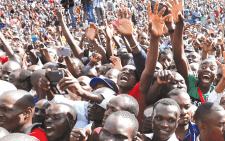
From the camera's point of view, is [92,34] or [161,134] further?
[92,34]

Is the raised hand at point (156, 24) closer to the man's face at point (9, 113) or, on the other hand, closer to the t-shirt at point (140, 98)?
the t-shirt at point (140, 98)

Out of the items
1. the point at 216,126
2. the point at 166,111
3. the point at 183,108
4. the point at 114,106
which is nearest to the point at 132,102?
the point at 114,106

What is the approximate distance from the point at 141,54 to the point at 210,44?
195cm

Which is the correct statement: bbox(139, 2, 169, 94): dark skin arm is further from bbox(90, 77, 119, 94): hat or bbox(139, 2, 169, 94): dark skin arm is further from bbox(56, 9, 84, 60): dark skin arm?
bbox(56, 9, 84, 60): dark skin arm

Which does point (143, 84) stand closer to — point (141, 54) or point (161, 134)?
point (141, 54)

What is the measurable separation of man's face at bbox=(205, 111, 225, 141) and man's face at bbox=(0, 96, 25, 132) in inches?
62.5

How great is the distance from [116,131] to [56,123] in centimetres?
70

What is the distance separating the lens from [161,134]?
1.87 metres

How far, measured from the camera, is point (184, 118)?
7.22 feet

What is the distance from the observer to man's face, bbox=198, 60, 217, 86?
285cm

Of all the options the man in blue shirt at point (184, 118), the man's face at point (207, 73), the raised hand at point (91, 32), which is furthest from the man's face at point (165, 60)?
the raised hand at point (91, 32)

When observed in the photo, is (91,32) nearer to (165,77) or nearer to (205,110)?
(165,77)

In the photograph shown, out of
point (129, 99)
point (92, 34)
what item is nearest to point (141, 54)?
point (129, 99)

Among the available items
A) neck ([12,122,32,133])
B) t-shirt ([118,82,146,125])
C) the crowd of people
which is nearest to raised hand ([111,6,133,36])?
the crowd of people
